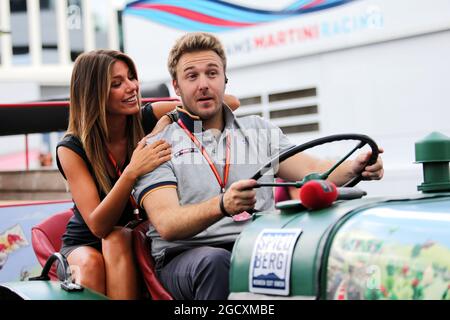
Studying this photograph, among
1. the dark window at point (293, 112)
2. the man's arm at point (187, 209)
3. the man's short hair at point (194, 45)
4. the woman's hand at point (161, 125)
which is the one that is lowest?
the man's arm at point (187, 209)

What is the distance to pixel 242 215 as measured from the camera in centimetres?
270

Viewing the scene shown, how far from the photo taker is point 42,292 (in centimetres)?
283

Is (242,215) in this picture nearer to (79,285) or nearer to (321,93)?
(79,285)

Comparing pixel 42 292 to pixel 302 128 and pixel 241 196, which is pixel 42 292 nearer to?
pixel 241 196

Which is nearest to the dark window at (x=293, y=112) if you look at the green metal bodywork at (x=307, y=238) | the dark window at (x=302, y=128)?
the dark window at (x=302, y=128)

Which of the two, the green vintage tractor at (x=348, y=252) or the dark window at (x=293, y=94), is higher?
the dark window at (x=293, y=94)

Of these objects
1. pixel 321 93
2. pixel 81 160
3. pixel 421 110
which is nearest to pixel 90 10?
pixel 321 93

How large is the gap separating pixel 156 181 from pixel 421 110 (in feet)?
16.9

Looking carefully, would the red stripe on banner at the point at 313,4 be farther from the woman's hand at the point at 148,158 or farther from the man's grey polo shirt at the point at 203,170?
the woman's hand at the point at 148,158

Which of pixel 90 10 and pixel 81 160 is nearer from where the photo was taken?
pixel 81 160

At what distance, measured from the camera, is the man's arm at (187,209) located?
7.46ft

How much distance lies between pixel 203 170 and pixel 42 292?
700 mm

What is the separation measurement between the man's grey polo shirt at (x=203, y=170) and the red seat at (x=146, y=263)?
0.17 ft
